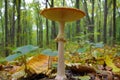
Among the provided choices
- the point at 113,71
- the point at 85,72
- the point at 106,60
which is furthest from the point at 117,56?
the point at 85,72

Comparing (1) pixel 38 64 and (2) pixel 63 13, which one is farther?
(1) pixel 38 64

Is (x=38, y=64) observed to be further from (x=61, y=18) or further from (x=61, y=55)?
(x=61, y=18)

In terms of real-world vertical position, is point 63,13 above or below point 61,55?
above

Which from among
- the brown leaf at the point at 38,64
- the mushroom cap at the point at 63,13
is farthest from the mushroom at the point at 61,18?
the brown leaf at the point at 38,64

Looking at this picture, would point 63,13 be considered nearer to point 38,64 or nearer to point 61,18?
point 61,18

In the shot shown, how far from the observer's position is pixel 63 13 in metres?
1.85

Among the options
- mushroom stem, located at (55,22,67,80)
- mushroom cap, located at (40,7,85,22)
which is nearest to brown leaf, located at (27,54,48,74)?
mushroom stem, located at (55,22,67,80)

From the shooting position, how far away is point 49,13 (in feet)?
6.04

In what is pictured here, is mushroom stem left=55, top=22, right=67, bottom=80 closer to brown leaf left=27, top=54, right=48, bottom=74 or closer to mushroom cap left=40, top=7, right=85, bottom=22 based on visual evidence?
mushroom cap left=40, top=7, right=85, bottom=22

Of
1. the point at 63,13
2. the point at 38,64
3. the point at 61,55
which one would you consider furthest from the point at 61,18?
the point at 38,64

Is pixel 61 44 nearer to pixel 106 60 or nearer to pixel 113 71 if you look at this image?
pixel 113 71

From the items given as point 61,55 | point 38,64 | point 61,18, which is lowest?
point 38,64

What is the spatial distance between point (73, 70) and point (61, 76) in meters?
0.45

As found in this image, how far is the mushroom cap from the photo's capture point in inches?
69.2
